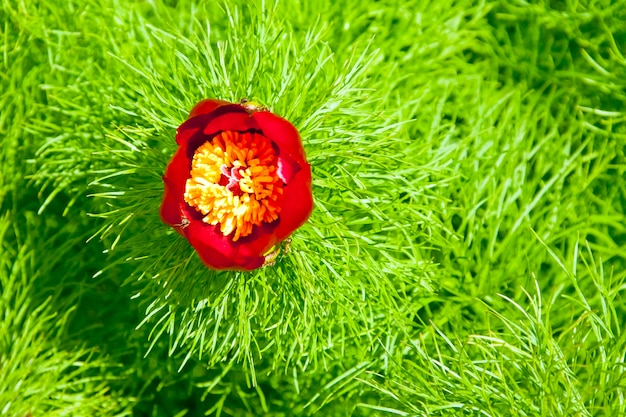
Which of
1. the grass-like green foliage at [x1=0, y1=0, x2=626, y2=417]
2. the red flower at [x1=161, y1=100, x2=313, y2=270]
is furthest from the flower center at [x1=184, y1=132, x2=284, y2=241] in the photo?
the grass-like green foliage at [x1=0, y1=0, x2=626, y2=417]

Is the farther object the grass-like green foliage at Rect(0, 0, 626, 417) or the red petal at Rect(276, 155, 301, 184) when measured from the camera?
the grass-like green foliage at Rect(0, 0, 626, 417)

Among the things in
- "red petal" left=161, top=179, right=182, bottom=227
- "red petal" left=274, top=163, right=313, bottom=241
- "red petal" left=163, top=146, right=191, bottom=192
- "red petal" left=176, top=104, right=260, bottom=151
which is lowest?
"red petal" left=274, top=163, right=313, bottom=241

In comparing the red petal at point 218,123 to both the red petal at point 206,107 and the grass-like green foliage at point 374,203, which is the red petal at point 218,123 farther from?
the grass-like green foliage at point 374,203

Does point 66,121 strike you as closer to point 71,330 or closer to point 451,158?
point 71,330

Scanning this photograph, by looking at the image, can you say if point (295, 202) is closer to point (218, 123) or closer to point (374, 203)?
point (218, 123)

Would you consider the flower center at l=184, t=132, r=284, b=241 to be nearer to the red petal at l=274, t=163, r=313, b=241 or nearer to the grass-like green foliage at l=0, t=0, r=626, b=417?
the red petal at l=274, t=163, r=313, b=241

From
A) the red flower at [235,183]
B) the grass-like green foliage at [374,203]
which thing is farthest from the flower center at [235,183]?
the grass-like green foliage at [374,203]

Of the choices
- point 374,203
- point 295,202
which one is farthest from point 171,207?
point 374,203
